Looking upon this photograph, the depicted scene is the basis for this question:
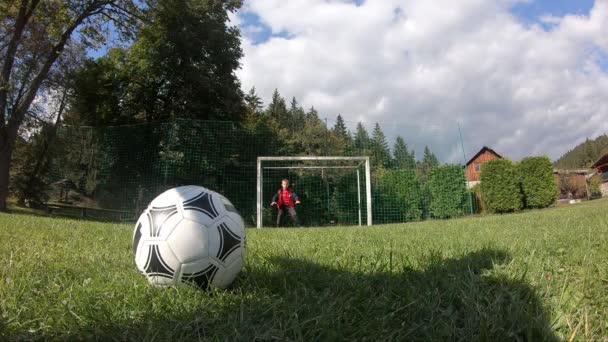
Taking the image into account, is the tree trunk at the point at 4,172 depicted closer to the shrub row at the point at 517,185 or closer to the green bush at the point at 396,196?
the green bush at the point at 396,196

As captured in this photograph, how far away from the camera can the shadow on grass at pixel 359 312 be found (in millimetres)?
1646

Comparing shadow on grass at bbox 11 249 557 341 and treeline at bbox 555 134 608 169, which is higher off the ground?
treeline at bbox 555 134 608 169

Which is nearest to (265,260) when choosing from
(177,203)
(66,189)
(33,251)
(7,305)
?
(177,203)

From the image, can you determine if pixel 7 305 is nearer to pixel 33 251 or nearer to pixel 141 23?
pixel 33 251

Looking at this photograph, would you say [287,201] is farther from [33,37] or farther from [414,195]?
[33,37]

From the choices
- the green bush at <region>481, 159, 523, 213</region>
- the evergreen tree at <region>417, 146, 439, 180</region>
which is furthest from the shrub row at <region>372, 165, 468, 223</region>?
the green bush at <region>481, 159, 523, 213</region>

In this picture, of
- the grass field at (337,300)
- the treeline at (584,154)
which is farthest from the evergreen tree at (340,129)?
the treeline at (584,154)

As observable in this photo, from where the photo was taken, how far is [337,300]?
201 cm

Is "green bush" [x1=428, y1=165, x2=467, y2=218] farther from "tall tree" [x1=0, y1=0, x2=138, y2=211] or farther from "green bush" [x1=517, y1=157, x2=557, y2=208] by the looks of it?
"tall tree" [x1=0, y1=0, x2=138, y2=211]

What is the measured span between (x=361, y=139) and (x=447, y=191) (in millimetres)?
3905

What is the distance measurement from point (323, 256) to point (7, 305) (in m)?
2.05

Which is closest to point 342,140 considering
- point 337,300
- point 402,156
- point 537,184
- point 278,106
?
point 402,156

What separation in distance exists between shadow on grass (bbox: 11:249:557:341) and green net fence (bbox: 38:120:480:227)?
1139 centimetres

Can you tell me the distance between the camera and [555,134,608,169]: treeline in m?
85.8
